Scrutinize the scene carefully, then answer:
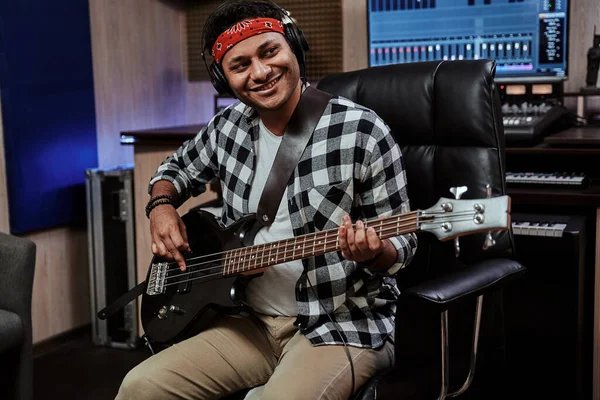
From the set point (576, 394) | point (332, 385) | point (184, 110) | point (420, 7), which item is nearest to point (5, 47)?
point (184, 110)

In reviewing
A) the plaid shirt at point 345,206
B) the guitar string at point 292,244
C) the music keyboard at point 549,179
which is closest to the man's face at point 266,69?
the plaid shirt at point 345,206

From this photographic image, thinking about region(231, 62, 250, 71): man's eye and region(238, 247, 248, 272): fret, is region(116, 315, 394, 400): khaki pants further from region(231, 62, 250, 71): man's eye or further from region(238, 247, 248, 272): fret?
region(231, 62, 250, 71): man's eye

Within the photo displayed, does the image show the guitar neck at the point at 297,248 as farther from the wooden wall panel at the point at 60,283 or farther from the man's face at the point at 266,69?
the wooden wall panel at the point at 60,283

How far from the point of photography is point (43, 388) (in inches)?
117

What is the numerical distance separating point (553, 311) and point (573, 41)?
1075 mm

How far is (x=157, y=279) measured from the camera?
1.81 meters

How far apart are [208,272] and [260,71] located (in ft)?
1.51

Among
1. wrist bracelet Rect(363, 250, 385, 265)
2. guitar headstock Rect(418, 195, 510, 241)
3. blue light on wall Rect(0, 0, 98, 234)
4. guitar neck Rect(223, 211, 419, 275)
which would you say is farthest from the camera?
blue light on wall Rect(0, 0, 98, 234)

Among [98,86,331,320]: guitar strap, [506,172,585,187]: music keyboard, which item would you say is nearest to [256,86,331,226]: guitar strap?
[98,86,331,320]: guitar strap

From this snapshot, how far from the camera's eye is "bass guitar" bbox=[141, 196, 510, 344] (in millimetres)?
A: 1577

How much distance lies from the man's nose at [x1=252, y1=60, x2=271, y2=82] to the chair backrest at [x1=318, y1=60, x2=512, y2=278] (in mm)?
354

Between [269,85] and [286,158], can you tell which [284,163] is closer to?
[286,158]

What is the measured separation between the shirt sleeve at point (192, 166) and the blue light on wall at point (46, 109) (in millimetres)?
1276

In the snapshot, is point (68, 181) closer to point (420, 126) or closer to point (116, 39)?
point (116, 39)
